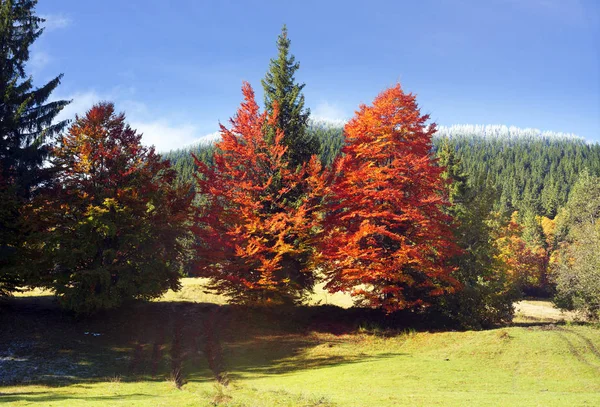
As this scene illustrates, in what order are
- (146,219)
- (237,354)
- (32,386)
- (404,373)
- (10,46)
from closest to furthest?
(32,386), (404,373), (237,354), (146,219), (10,46)

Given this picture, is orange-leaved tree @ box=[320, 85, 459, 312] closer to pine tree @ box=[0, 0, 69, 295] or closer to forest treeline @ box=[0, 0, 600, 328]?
forest treeline @ box=[0, 0, 600, 328]

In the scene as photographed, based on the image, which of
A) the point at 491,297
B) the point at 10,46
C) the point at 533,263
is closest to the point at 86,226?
the point at 10,46

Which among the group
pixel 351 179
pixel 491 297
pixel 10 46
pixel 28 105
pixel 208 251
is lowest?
pixel 491 297

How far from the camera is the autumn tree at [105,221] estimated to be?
74.8 feet

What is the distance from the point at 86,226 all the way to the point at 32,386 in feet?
31.3

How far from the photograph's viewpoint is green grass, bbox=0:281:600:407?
13.1 meters

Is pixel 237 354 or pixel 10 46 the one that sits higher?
pixel 10 46

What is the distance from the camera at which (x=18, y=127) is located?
26875 millimetres

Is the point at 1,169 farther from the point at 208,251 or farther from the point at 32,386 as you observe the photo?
the point at 32,386

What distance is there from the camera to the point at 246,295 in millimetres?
26734

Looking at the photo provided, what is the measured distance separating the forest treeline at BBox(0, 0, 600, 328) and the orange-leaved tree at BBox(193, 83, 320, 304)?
10cm

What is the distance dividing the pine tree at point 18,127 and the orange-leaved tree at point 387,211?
18792 millimetres

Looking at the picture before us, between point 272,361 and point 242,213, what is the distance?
9369mm

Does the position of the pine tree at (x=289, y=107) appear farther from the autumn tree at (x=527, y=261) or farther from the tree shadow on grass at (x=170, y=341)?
the autumn tree at (x=527, y=261)
